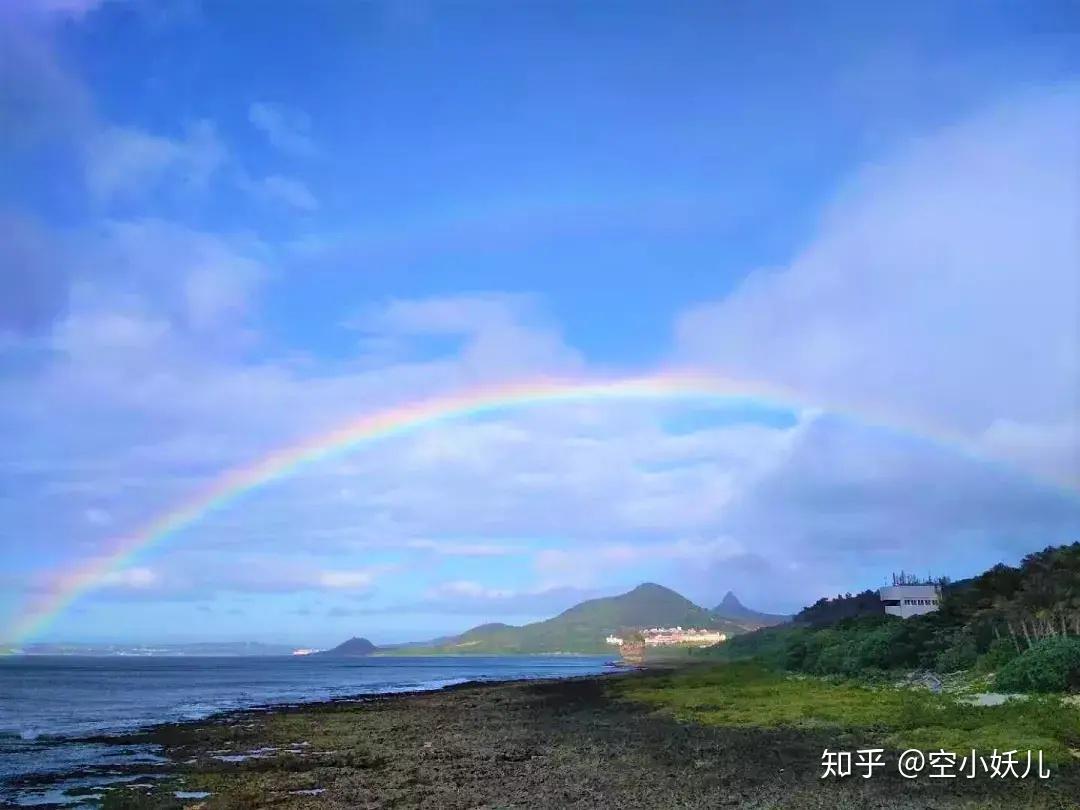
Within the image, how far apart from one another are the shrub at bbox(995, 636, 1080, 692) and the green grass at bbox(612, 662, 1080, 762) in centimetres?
244

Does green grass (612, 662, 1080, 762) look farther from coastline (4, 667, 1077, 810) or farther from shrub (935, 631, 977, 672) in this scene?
shrub (935, 631, 977, 672)

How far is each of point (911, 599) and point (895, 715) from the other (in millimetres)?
91409

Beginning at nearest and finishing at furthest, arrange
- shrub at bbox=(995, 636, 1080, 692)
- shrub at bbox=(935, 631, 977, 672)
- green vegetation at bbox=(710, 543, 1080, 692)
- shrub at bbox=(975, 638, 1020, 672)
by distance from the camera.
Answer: shrub at bbox=(995, 636, 1080, 692)
green vegetation at bbox=(710, 543, 1080, 692)
shrub at bbox=(975, 638, 1020, 672)
shrub at bbox=(935, 631, 977, 672)

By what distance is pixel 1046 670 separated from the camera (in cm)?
4034

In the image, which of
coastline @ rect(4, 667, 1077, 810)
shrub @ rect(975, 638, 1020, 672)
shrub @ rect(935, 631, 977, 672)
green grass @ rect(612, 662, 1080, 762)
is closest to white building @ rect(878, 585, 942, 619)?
shrub @ rect(935, 631, 977, 672)

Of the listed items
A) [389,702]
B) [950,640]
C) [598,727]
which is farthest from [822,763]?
[389,702]

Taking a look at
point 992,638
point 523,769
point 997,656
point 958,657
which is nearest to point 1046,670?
point 997,656

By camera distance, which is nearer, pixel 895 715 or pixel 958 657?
pixel 895 715

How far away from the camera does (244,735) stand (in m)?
48.9

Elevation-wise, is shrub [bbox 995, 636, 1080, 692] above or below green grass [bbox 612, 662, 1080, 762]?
above

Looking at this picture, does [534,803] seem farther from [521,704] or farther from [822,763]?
[521,704]

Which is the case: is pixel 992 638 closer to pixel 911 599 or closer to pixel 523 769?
pixel 523 769

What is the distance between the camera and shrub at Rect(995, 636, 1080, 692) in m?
39.6

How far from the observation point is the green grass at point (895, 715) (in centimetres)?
2864
